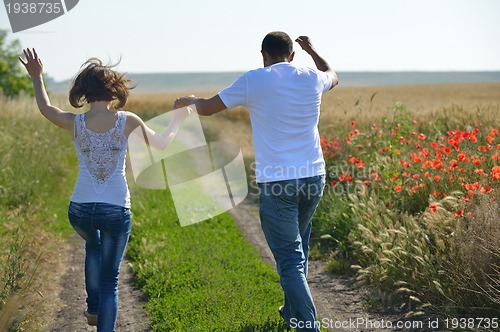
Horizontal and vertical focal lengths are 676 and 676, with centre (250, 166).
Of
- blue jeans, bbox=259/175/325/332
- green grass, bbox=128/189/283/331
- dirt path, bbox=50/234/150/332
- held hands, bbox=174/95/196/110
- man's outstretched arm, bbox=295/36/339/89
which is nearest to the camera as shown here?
blue jeans, bbox=259/175/325/332

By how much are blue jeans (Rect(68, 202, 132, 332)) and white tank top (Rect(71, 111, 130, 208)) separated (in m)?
0.06

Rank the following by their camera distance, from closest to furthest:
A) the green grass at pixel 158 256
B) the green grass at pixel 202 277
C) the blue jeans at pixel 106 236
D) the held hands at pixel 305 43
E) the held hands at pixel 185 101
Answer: the blue jeans at pixel 106 236, the held hands at pixel 185 101, the held hands at pixel 305 43, the green grass at pixel 202 277, the green grass at pixel 158 256

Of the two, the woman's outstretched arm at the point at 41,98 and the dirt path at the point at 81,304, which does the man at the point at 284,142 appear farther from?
the dirt path at the point at 81,304

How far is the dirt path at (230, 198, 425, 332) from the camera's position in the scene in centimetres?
631

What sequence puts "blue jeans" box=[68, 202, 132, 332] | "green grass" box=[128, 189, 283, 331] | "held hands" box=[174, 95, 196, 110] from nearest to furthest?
"blue jeans" box=[68, 202, 132, 332] < "held hands" box=[174, 95, 196, 110] < "green grass" box=[128, 189, 283, 331]

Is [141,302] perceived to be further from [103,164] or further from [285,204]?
[285,204]

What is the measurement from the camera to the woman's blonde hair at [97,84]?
15.9 ft

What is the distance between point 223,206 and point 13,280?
6643 millimetres

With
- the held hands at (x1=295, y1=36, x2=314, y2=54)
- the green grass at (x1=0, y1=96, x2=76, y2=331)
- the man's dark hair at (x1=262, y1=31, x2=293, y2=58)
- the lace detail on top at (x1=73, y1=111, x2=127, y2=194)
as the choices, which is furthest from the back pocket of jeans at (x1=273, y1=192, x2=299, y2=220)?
the green grass at (x1=0, y1=96, x2=76, y2=331)

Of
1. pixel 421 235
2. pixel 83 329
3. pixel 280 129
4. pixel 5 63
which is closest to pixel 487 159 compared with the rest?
pixel 421 235

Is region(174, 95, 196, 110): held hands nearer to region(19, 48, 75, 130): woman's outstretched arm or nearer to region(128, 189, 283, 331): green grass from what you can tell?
region(19, 48, 75, 130): woman's outstretched arm

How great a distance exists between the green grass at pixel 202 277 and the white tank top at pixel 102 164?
1687 millimetres

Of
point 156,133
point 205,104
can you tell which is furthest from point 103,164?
point 205,104

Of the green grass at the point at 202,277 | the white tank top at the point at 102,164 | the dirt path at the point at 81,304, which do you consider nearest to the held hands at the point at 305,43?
the white tank top at the point at 102,164
